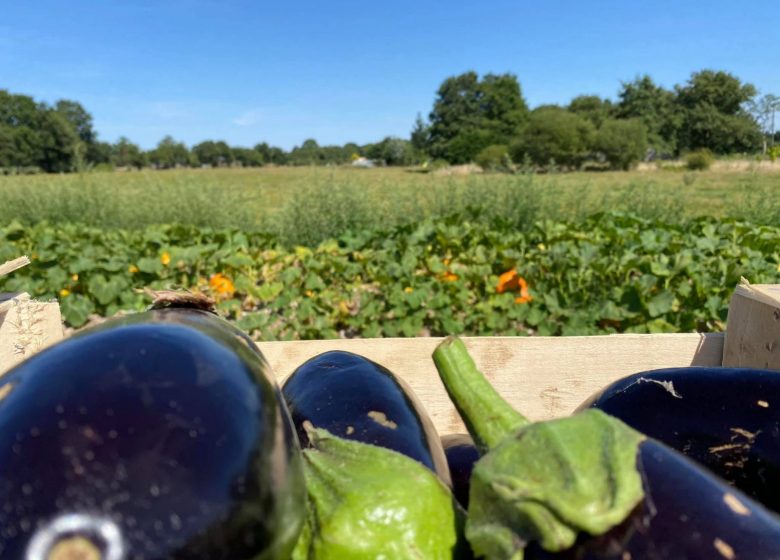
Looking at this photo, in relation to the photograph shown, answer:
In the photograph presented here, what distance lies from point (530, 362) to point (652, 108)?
213 ft

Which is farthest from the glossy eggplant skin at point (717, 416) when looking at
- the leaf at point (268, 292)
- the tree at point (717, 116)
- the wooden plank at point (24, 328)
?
the tree at point (717, 116)

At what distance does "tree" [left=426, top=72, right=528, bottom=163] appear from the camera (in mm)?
60938

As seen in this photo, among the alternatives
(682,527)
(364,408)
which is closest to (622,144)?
(364,408)

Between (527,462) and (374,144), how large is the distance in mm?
73991

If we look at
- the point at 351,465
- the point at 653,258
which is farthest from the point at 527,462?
the point at 653,258

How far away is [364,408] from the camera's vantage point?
3.21ft

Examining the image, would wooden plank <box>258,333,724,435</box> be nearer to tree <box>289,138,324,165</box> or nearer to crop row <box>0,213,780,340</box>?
crop row <box>0,213,780,340</box>

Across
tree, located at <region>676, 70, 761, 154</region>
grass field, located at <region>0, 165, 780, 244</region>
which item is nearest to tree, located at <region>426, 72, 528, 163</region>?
tree, located at <region>676, 70, 761, 154</region>

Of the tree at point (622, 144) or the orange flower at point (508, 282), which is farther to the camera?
the tree at point (622, 144)

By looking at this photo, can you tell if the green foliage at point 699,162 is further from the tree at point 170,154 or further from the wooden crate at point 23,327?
the tree at point 170,154

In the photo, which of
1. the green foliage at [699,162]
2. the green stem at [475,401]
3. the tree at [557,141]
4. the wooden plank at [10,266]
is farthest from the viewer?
the tree at [557,141]

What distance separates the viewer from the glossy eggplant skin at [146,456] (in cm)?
54

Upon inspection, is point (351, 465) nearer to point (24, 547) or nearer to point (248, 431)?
point (248, 431)

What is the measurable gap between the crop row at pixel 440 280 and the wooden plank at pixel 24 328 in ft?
7.23
